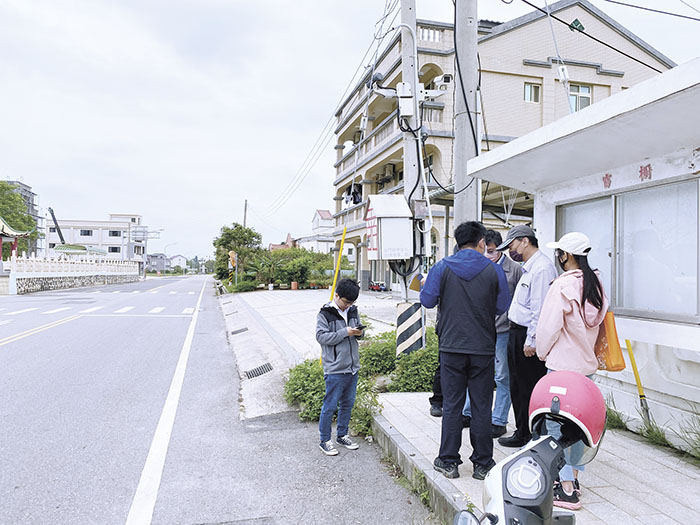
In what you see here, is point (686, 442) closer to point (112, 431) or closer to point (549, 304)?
point (549, 304)

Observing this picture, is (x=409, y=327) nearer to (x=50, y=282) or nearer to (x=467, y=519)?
(x=467, y=519)

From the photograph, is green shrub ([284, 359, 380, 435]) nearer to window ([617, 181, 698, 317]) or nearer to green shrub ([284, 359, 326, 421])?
green shrub ([284, 359, 326, 421])

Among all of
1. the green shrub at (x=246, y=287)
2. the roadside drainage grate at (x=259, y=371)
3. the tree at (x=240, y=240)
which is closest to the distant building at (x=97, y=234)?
the tree at (x=240, y=240)

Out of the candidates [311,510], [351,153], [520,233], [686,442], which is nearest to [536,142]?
[520,233]

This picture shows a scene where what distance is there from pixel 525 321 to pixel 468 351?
707mm

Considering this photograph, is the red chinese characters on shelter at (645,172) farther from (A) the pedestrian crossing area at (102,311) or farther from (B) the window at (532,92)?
(B) the window at (532,92)

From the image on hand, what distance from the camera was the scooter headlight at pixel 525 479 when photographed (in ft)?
6.87

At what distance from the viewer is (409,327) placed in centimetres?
603

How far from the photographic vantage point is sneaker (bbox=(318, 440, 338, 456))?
4.60 meters

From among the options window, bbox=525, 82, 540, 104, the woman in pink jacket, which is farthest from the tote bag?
window, bbox=525, 82, 540, 104

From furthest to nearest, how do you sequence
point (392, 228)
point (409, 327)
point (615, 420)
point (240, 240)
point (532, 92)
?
point (240, 240), point (532, 92), point (409, 327), point (392, 228), point (615, 420)

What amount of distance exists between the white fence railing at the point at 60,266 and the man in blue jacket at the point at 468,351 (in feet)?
101

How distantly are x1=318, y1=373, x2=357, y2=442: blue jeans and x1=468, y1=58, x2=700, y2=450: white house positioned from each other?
2.61 meters

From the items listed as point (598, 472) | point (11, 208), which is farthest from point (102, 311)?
point (11, 208)
